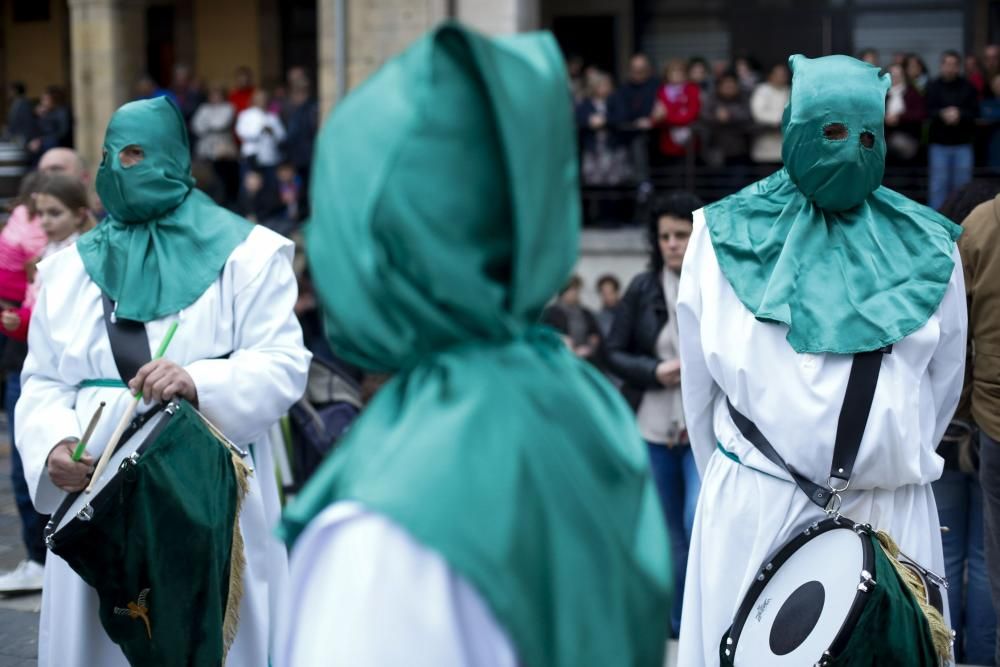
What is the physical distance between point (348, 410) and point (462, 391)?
5340mm

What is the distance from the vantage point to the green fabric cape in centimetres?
169

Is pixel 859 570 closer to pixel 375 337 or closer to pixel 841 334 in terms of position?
pixel 841 334

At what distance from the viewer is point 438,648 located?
1.66m

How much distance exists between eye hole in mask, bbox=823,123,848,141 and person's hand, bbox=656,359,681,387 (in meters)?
2.24

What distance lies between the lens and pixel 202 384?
158 inches

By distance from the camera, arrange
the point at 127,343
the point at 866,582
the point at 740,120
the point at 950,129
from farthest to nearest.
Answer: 1. the point at 740,120
2. the point at 950,129
3. the point at 127,343
4. the point at 866,582

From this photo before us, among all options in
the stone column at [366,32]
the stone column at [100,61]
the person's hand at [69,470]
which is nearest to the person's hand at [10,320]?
the person's hand at [69,470]

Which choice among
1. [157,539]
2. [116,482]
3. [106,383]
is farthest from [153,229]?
[157,539]

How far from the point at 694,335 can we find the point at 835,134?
651mm

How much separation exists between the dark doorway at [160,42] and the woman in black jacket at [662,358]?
58.0ft

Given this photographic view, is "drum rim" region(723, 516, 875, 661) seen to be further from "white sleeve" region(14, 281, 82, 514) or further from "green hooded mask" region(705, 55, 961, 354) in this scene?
"white sleeve" region(14, 281, 82, 514)

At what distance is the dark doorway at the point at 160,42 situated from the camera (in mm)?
22500

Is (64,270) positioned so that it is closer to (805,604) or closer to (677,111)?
(805,604)

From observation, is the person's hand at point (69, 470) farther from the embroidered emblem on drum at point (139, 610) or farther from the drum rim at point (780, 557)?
the drum rim at point (780, 557)
